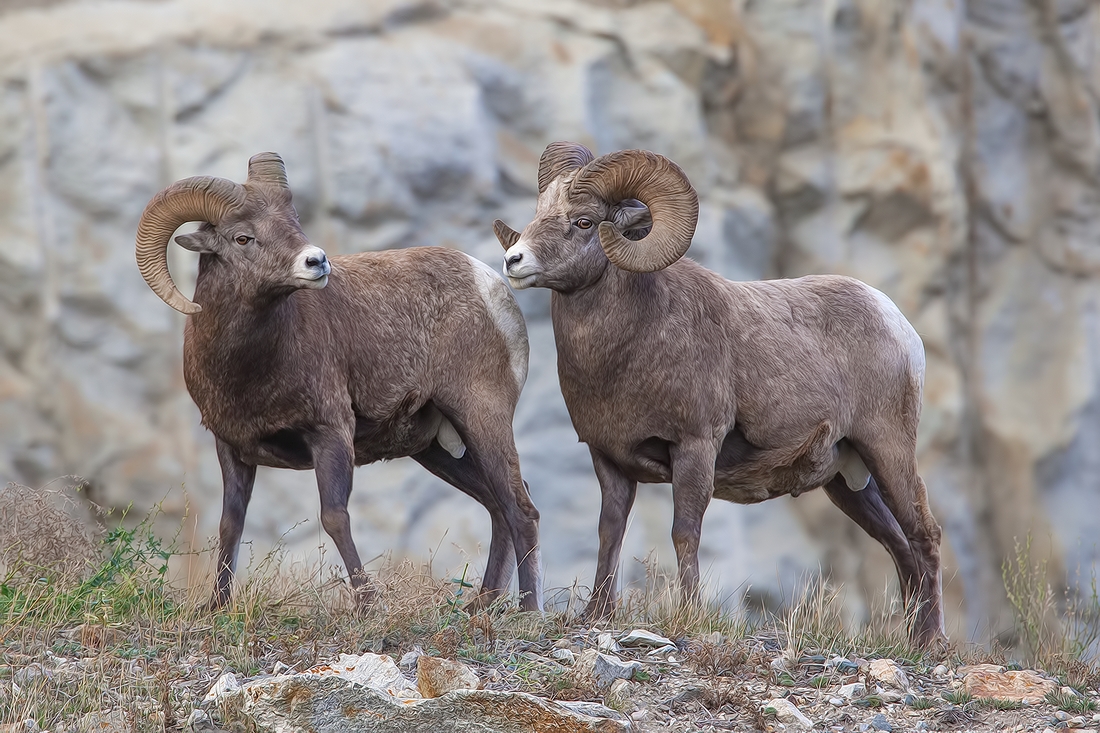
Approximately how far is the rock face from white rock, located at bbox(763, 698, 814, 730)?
6.78m

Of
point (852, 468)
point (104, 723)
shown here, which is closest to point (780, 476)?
point (852, 468)

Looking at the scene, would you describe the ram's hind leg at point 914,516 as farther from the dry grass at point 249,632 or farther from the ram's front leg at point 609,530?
the ram's front leg at point 609,530

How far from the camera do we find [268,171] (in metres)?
6.51

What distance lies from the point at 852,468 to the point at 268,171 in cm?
349

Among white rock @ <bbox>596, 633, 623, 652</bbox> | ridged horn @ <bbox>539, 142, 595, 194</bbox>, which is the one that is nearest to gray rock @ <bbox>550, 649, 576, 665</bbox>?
white rock @ <bbox>596, 633, 623, 652</bbox>

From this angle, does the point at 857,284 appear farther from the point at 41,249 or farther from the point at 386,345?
the point at 41,249

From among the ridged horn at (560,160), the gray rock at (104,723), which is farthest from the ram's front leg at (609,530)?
the gray rock at (104,723)

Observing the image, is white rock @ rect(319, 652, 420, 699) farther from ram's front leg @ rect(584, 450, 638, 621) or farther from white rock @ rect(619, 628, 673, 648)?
ram's front leg @ rect(584, 450, 638, 621)

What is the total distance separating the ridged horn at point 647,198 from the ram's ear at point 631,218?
2.1 inches

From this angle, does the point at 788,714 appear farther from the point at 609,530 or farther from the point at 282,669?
the point at 282,669

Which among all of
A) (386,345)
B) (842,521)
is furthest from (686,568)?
(842,521)

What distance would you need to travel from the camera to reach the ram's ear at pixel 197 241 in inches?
244

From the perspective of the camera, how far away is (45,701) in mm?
4863

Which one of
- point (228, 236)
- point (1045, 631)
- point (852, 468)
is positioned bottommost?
point (1045, 631)
